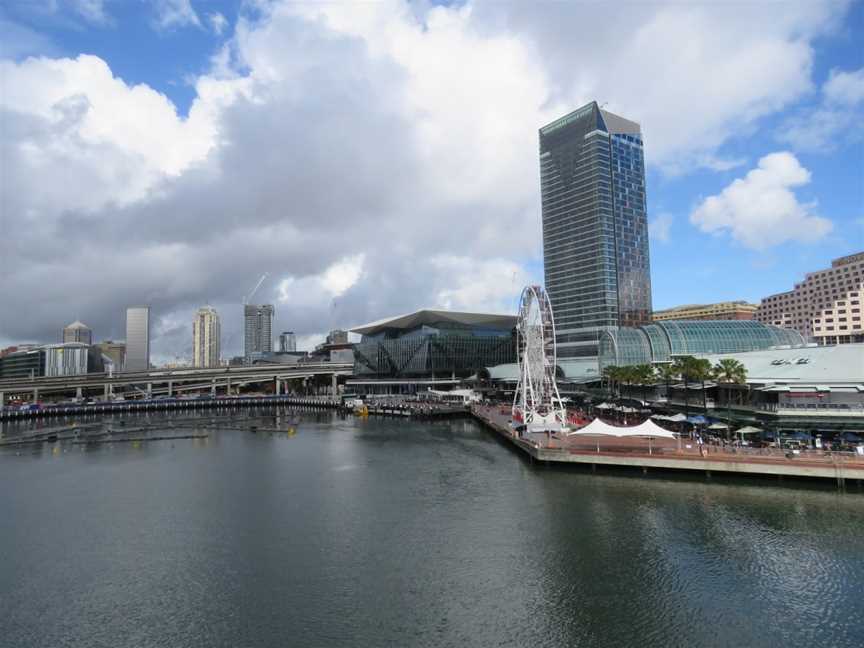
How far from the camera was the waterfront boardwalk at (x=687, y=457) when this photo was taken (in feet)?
147

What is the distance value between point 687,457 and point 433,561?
93.2 feet

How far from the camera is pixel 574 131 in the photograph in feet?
607

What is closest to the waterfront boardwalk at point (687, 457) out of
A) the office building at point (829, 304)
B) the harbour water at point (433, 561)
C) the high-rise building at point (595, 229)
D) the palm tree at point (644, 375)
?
the harbour water at point (433, 561)

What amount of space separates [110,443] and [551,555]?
80379 millimetres

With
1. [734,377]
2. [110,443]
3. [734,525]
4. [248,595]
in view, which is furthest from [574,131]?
[248,595]

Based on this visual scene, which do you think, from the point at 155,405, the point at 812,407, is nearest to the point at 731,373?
the point at 812,407

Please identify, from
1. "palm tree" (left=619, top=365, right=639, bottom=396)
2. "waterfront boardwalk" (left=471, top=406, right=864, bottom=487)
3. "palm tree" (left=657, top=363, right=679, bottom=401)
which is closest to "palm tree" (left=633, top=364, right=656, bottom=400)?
"palm tree" (left=619, top=365, right=639, bottom=396)

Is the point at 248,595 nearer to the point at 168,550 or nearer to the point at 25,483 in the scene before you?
the point at 168,550

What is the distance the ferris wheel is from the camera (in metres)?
74.6

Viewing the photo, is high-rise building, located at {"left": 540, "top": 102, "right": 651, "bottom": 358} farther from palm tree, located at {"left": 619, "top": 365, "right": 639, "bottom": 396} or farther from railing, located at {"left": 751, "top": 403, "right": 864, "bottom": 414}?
railing, located at {"left": 751, "top": 403, "right": 864, "bottom": 414}

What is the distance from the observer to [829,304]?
554ft

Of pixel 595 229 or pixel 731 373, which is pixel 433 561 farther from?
pixel 595 229

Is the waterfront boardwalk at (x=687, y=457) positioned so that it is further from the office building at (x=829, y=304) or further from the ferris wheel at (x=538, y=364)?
the office building at (x=829, y=304)

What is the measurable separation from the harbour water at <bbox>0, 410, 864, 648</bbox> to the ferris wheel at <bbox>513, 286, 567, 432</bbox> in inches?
773
